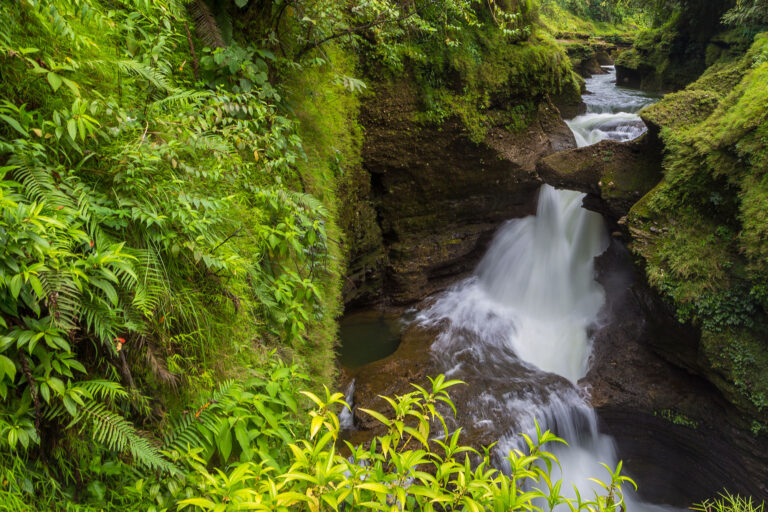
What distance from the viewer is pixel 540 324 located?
8.16 metres

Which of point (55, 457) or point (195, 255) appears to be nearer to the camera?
point (55, 457)

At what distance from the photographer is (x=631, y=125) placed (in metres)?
10.4

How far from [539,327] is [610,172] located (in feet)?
11.0

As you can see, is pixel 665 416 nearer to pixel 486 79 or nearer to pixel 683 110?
pixel 683 110

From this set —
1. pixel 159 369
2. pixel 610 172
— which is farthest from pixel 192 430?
pixel 610 172

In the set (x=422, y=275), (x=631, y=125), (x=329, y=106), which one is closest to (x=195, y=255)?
(x=329, y=106)

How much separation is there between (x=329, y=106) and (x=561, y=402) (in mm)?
5846

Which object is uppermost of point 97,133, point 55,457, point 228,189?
point 97,133

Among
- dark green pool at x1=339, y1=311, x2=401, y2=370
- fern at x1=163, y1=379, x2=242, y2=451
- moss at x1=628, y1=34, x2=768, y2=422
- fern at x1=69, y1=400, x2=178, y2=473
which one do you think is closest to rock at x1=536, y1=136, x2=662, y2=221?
moss at x1=628, y1=34, x2=768, y2=422

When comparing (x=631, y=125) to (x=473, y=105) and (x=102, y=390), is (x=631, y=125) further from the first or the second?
(x=102, y=390)

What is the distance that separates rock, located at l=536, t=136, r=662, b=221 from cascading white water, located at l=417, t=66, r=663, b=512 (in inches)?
55.7

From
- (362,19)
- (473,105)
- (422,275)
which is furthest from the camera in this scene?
(422,275)

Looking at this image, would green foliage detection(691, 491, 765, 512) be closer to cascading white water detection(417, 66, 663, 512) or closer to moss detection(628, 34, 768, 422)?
cascading white water detection(417, 66, 663, 512)

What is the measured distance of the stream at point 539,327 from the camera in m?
6.04
